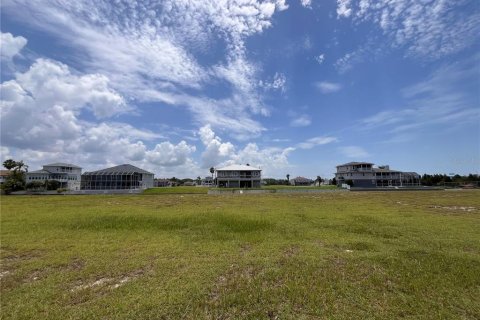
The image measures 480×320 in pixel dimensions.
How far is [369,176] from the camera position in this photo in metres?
79.1

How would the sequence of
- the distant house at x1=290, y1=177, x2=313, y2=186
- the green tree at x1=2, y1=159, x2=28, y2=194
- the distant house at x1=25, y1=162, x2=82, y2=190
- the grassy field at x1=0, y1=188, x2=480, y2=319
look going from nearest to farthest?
the grassy field at x1=0, y1=188, x2=480, y2=319
the green tree at x1=2, y1=159, x2=28, y2=194
the distant house at x1=25, y1=162, x2=82, y2=190
the distant house at x1=290, y1=177, x2=313, y2=186

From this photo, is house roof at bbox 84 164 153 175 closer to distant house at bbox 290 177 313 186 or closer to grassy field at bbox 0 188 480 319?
grassy field at bbox 0 188 480 319

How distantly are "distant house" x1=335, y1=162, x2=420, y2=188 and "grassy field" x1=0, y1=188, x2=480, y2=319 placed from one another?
7113 cm

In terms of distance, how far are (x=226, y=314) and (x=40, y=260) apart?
7.00m

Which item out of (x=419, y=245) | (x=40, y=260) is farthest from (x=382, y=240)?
(x=40, y=260)

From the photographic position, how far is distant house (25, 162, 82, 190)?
7219 centimetres

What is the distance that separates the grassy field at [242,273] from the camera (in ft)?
16.8

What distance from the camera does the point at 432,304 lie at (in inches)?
206

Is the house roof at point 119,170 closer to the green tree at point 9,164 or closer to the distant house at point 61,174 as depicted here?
the green tree at point 9,164

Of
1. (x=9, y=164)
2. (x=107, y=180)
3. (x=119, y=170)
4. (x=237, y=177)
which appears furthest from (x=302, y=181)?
(x=9, y=164)

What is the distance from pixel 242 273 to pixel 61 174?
87.5m

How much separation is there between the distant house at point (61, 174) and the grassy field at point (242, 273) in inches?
2915

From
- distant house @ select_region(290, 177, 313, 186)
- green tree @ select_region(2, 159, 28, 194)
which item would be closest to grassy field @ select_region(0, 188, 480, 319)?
green tree @ select_region(2, 159, 28, 194)

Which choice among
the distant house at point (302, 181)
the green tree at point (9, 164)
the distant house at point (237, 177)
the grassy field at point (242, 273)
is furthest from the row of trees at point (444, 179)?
the green tree at point (9, 164)
